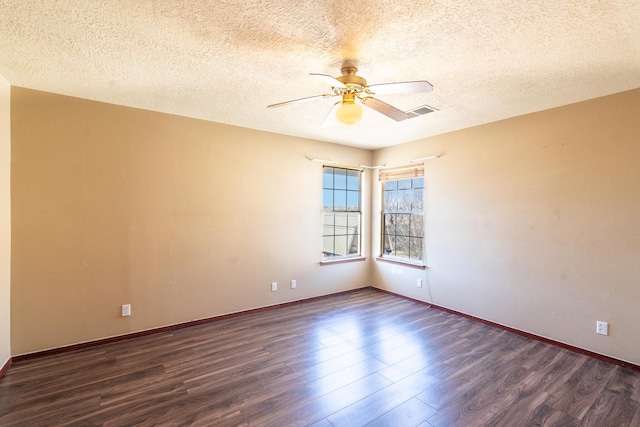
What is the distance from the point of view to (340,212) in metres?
5.01

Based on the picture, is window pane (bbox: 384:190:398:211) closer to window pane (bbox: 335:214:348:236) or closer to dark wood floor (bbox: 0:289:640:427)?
window pane (bbox: 335:214:348:236)

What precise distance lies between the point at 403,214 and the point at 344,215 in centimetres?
98

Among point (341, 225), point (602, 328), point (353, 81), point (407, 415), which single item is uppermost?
point (353, 81)

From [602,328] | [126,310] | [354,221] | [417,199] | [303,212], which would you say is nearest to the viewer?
[602,328]

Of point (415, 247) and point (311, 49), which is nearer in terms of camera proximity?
point (311, 49)

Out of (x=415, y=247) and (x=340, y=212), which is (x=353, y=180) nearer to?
(x=340, y=212)

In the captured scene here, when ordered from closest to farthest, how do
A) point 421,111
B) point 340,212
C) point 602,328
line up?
point 602,328
point 421,111
point 340,212

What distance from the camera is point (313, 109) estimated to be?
10.5 ft

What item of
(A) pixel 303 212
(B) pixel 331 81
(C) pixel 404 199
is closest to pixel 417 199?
(C) pixel 404 199

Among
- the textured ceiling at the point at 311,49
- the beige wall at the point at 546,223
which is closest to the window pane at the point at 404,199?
the beige wall at the point at 546,223

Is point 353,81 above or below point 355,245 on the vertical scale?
above

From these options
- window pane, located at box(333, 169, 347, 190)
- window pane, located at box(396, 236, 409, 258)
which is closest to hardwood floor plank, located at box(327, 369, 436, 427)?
window pane, located at box(396, 236, 409, 258)

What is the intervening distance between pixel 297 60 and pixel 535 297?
3.48 m

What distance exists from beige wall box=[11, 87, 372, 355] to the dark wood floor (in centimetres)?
44
